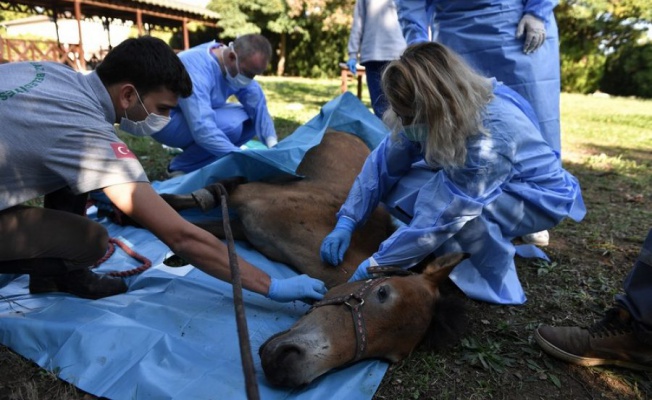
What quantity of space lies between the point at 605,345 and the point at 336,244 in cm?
139

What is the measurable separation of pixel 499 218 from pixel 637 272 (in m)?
0.78

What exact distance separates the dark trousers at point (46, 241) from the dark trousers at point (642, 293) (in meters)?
2.48

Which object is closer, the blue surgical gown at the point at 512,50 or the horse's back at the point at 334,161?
the blue surgical gown at the point at 512,50

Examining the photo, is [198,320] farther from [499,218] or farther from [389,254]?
[499,218]

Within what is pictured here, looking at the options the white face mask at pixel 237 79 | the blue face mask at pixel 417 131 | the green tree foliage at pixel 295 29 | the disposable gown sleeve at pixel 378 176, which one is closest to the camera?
the blue face mask at pixel 417 131

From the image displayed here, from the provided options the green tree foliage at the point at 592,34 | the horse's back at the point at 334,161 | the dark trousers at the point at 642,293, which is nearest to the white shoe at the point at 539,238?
the horse's back at the point at 334,161

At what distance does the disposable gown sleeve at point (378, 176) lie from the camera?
304cm

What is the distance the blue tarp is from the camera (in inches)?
76.2

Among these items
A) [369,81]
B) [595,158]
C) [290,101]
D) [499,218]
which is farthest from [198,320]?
[290,101]

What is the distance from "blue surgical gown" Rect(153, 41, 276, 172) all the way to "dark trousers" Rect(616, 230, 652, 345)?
295 centimetres

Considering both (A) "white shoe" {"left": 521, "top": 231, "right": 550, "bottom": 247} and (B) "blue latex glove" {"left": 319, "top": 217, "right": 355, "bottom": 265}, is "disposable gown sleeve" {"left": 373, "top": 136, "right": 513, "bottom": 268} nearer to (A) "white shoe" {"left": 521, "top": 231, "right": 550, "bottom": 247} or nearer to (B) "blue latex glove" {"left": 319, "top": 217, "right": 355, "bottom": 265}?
(B) "blue latex glove" {"left": 319, "top": 217, "right": 355, "bottom": 265}

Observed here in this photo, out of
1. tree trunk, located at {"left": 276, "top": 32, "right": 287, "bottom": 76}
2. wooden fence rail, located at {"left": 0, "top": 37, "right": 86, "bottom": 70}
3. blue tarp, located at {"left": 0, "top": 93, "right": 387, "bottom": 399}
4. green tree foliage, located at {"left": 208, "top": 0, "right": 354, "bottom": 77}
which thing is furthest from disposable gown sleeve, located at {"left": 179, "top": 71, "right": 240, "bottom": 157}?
tree trunk, located at {"left": 276, "top": 32, "right": 287, "bottom": 76}

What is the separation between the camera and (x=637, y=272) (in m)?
2.11

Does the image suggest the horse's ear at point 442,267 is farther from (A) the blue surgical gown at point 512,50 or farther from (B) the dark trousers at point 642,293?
(A) the blue surgical gown at point 512,50
